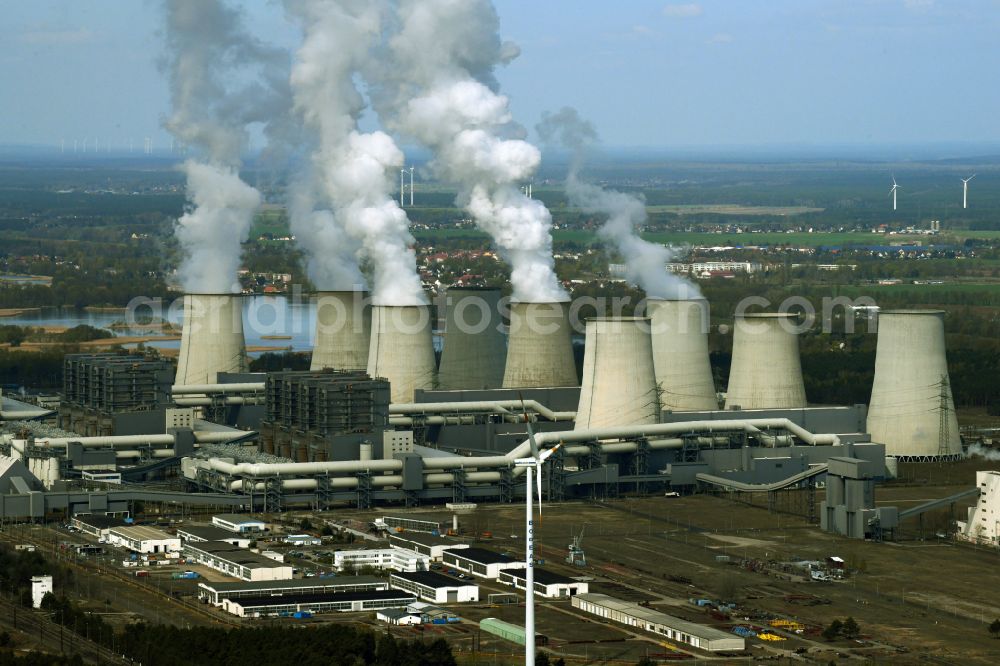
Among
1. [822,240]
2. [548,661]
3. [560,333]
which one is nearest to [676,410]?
[560,333]

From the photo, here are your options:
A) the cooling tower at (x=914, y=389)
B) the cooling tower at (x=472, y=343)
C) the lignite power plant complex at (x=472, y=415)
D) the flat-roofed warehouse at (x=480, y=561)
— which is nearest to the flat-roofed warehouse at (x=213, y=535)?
the lignite power plant complex at (x=472, y=415)

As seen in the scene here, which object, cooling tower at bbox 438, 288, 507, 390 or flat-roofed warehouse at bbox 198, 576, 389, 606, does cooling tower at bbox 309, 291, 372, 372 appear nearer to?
cooling tower at bbox 438, 288, 507, 390

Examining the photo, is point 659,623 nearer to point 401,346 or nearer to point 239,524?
point 239,524

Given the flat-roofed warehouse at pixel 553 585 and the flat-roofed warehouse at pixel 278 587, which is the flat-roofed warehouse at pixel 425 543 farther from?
the flat-roofed warehouse at pixel 278 587

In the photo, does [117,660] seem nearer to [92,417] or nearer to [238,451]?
[238,451]

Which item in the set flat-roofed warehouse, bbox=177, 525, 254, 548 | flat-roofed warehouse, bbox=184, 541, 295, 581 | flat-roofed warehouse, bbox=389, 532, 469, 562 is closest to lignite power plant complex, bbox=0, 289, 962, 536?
flat-roofed warehouse, bbox=177, 525, 254, 548

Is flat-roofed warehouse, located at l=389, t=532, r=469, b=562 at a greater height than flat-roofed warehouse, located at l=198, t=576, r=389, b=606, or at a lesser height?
greater
